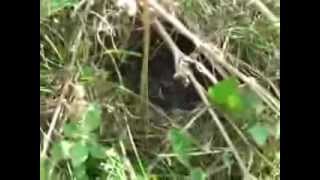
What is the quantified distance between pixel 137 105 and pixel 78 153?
149 mm

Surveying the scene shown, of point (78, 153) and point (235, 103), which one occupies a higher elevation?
point (235, 103)

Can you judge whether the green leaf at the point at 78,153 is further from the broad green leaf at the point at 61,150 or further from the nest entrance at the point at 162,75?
the nest entrance at the point at 162,75

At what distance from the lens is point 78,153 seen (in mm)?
1212

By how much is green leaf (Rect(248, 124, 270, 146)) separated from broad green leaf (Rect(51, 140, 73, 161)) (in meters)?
0.36

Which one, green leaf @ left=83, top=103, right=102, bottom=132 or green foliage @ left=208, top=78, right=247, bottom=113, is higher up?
green foliage @ left=208, top=78, right=247, bottom=113

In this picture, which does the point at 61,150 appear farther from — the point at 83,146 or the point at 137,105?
the point at 137,105

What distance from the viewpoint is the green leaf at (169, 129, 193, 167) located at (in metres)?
1.20

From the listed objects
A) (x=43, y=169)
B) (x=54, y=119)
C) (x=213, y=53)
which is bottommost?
(x=43, y=169)

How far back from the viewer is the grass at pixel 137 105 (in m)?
1.19

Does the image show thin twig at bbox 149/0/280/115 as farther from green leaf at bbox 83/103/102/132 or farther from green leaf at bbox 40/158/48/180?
green leaf at bbox 40/158/48/180

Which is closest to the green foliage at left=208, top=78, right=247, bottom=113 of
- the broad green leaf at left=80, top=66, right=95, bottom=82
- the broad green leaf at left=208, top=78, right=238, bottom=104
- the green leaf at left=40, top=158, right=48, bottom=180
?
the broad green leaf at left=208, top=78, right=238, bottom=104

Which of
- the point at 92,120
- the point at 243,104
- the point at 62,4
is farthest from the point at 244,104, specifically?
the point at 62,4

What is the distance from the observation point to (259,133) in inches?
46.7
